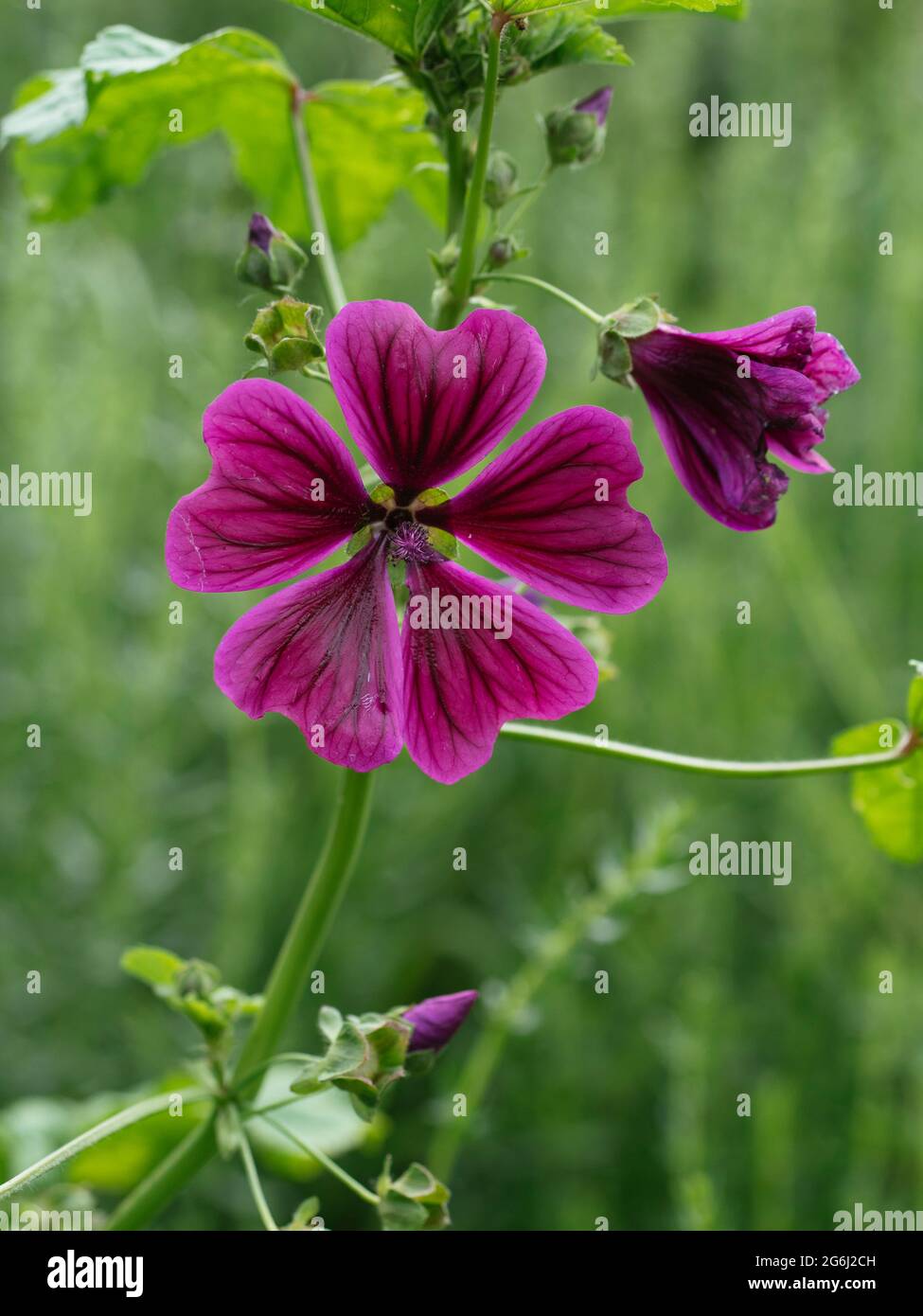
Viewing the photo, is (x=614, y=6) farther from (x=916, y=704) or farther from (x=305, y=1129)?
(x=305, y=1129)

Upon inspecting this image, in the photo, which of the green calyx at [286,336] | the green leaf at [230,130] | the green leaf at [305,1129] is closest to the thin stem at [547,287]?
the green calyx at [286,336]

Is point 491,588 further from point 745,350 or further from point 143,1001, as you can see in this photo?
point 143,1001

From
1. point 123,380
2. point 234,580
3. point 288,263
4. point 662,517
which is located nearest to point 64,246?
point 123,380

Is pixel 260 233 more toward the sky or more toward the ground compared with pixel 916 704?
more toward the sky

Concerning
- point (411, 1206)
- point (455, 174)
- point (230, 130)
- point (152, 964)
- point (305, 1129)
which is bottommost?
point (305, 1129)

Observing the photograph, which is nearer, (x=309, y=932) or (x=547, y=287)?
(x=547, y=287)

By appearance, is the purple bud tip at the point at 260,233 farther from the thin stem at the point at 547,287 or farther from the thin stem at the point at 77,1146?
the thin stem at the point at 77,1146

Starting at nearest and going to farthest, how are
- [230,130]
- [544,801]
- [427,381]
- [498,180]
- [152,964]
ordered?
[427,381]
[498,180]
[152,964]
[230,130]
[544,801]

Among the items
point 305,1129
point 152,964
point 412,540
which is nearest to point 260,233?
point 412,540
